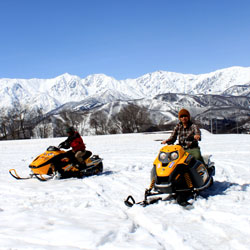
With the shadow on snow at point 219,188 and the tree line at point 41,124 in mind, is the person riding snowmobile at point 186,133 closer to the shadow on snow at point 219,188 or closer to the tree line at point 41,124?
the shadow on snow at point 219,188

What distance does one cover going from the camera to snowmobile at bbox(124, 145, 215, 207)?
217 inches

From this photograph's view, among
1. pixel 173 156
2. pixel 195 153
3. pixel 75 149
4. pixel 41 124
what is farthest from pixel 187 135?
pixel 41 124

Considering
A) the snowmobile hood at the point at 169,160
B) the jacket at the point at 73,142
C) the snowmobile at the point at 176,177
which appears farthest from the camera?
the jacket at the point at 73,142

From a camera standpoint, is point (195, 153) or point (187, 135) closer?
point (195, 153)

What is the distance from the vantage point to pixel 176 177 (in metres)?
5.61

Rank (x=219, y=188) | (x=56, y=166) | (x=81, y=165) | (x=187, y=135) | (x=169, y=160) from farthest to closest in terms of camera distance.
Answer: (x=81, y=165), (x=56, y=166), (x=187, y=135), (x=219, y=188), (x=169, y=160)

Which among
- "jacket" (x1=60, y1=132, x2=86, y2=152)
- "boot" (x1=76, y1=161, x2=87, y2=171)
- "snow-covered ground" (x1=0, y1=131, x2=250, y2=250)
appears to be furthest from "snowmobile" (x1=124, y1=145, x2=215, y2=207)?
"jacket" (x1=60, y1=132, x2=86, y2=152)

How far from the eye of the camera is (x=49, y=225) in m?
4.50

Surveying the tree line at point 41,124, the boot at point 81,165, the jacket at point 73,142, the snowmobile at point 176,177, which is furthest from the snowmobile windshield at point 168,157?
the tree line at point 41,124

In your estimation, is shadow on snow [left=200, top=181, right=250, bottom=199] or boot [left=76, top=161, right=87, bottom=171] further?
boot [left=76, top=161, right=87, bottom=171]

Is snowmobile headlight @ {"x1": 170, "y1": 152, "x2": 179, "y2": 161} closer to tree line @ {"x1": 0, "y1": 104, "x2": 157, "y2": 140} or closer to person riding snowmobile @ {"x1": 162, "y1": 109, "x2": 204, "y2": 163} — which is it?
person riding snowmobile @ {"x1": 162, "y1": 109, "x2": 204, "y2": 163}

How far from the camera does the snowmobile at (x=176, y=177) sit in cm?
552

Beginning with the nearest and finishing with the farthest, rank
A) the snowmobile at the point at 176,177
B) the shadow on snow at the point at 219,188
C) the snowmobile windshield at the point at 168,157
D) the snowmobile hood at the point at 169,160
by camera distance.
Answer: the snowmobile at the point at 176,177 < the snowmobile hood at the point at 169,160 < the snowmobile windshield at the point at 168,157 < the shadow on snow at the point at 219,188

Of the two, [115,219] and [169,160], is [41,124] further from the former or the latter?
[115,219]
